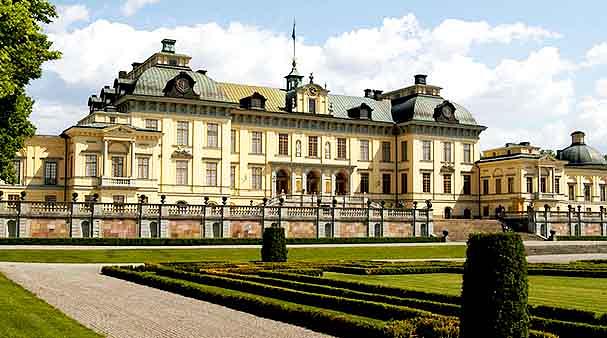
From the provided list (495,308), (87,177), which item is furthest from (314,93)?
(495,308)

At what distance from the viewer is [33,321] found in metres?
14.6

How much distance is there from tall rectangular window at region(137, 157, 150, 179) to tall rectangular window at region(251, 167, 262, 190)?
37.4ft

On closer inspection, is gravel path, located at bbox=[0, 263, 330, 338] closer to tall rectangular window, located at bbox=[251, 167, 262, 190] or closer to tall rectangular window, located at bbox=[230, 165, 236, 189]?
tall rectangular window, located at bbox=[230, 165, 236, 189]

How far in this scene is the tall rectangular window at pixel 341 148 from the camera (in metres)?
72.9

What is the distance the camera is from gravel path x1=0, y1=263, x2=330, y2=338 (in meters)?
15.2

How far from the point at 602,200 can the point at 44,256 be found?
65.6m

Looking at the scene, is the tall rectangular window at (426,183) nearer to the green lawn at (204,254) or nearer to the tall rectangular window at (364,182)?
the tall rectangular window at (364,182)

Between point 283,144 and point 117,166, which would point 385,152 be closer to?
point 283,144

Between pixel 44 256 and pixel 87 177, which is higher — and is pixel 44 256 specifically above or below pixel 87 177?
below

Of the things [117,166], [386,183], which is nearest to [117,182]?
[117,166]

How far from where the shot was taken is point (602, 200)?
84.9 meters

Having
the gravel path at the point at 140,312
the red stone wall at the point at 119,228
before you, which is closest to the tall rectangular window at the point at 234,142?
the red stone wall at the point at 119,228

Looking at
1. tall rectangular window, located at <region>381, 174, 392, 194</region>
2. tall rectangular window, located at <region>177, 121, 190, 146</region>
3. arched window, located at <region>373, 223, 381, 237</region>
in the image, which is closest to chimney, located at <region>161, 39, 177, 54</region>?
tall rectangular window, located at <region>177, 121, 190, 146</region>

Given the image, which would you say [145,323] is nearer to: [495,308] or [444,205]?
[495,308]
